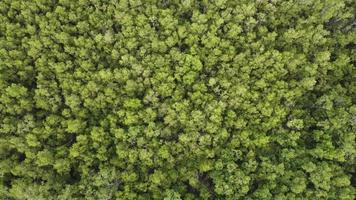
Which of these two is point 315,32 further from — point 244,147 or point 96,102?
point 96,102

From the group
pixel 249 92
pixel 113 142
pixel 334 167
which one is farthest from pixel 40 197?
pixel 334 167

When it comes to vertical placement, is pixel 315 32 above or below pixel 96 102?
above

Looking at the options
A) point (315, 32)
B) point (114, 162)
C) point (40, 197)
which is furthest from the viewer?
point (315, 32)

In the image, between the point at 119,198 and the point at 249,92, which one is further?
the point at 249,92

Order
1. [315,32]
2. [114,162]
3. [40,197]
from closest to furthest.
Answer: [40,197] → [114,162] → [315,32]

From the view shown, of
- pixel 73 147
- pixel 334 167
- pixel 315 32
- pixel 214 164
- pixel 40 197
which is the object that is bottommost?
pixel 40 197

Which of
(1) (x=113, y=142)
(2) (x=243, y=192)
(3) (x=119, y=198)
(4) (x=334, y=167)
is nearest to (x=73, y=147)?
(1) (x=113, y=142)
